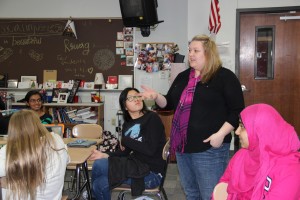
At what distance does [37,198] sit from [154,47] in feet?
12.9

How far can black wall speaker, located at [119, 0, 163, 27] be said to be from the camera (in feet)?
14.8

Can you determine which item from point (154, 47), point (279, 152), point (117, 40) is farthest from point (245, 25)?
point (279, 152)

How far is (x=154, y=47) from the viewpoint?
5461 millimetres

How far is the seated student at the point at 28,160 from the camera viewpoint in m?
1.80

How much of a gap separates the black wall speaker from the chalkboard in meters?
0.94

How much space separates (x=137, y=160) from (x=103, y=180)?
0.99 feet

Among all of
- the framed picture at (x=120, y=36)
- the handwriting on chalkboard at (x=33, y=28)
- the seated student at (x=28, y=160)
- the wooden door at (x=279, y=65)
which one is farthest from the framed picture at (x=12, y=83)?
the seated student at (x=28, y=160)

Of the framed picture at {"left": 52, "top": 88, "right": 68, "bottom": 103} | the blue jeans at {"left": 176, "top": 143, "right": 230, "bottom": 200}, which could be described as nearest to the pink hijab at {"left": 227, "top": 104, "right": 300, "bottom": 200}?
the blue jeans at {"left": 176, "top": 143, "right": 230, "bottom": 200}

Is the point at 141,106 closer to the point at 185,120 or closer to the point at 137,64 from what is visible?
the point at 185,120

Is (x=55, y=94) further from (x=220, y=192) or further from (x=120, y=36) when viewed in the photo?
(x=220, y=192)

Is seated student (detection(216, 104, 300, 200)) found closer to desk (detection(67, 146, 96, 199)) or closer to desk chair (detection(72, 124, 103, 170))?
desk (detection(67, 146, 96, 199))

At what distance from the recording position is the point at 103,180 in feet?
8.32

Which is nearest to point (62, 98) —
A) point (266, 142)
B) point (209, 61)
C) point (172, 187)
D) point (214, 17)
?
point (172, 187)

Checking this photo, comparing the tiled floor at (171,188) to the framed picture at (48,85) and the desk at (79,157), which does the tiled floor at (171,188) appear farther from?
the framed picture at (48,85)
